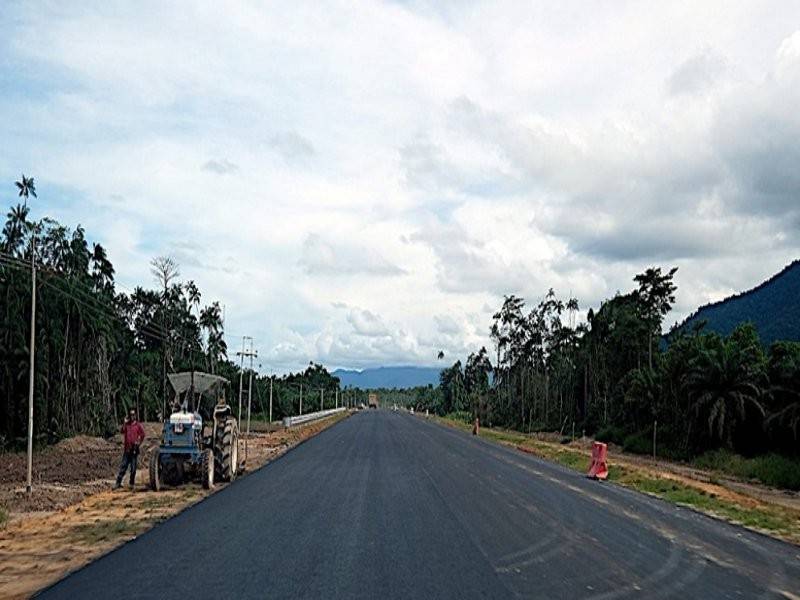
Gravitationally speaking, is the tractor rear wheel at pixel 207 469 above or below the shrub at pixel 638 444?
above

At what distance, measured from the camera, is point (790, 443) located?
1168 inches

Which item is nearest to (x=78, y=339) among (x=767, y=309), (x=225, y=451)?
(x=225, y=451)

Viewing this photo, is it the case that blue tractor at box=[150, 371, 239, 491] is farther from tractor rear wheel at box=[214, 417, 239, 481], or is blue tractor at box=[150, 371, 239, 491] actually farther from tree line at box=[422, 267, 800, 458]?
tree line at box=[422, 267, 800, 458]

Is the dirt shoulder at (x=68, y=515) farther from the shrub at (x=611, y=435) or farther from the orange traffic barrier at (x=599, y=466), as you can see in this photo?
the shrub at (x=611, y=435)

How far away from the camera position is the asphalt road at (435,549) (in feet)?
28.5

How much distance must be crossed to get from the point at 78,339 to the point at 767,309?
1885 inches

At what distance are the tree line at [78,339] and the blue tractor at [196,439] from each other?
2101 mm

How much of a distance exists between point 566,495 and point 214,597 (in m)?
11.8

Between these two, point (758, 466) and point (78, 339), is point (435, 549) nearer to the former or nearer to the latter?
point (758, 466)

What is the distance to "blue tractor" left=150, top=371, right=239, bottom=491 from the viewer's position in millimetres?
19391

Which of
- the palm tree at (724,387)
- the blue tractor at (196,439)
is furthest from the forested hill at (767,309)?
the blue tractor at (196,439)

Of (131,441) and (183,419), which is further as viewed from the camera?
(183,419)

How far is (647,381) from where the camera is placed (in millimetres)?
40688

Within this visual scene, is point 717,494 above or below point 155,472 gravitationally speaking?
below
